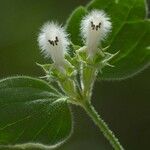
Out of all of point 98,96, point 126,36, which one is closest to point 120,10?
point 126,36

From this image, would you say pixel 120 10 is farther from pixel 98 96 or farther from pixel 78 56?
pixel 98 96

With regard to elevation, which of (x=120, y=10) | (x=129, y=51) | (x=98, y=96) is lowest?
(x=98, y=96)

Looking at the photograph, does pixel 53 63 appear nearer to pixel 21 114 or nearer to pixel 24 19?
pixel 21 114

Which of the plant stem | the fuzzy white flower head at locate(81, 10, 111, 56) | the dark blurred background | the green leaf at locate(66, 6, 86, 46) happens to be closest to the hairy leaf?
the green leaf at locate(66, 6, 86, 46)

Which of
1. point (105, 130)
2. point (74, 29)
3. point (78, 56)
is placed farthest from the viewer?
point (74, 29)

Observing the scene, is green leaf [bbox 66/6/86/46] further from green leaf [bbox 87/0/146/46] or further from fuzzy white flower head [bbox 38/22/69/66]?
fuzzy white flower head [bbox 38/22/69/66]
